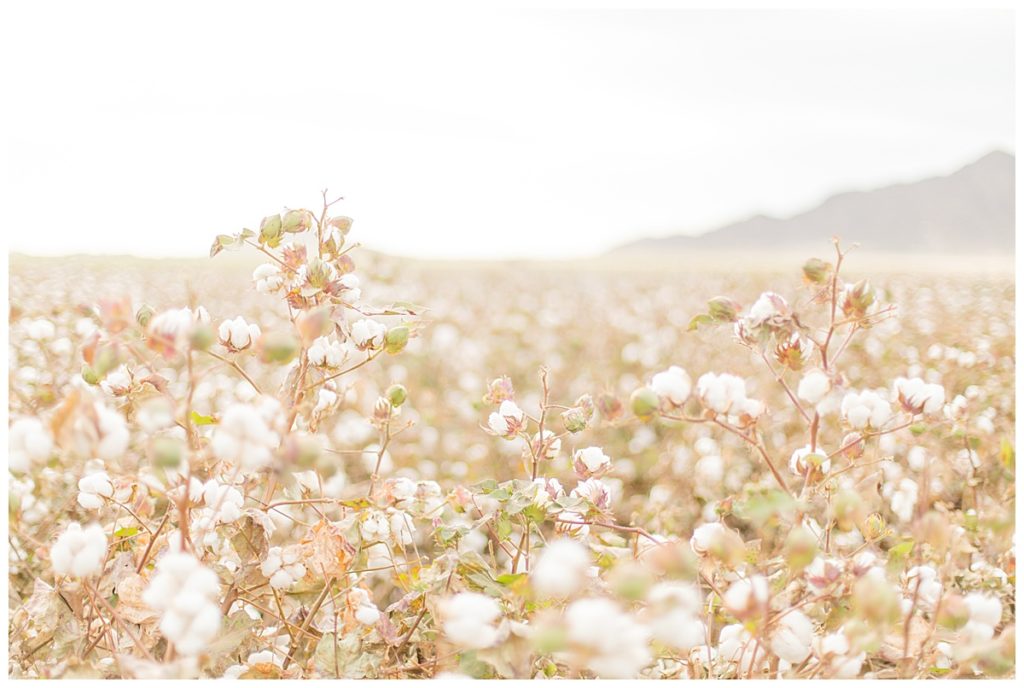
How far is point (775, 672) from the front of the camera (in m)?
1.13

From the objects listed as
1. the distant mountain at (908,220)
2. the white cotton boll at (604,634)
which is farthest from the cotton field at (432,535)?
the distant mountain at (908,220)

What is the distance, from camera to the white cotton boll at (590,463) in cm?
138

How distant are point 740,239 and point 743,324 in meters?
84.8

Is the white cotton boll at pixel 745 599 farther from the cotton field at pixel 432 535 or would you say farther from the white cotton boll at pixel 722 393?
the white cotton boll at pixel 722 393

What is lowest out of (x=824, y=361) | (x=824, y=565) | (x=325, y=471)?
(x=824, y=565)

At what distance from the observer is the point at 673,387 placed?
1.08 m

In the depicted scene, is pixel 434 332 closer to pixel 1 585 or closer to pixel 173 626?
pixel 1 585

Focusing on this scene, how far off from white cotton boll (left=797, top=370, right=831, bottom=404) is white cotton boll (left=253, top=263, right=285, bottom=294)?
2.80 feet

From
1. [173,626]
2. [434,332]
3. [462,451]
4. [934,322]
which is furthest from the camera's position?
[934,322]

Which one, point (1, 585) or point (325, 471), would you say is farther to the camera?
point (1, 585)

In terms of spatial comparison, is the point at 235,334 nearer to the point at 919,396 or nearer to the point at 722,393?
the point at 722,393

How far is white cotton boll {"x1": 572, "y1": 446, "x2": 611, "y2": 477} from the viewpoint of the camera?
138cm

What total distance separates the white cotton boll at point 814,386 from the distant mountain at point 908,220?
7245 cm

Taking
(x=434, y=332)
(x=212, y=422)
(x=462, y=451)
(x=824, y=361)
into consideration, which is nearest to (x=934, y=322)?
(x=434, y=332)
